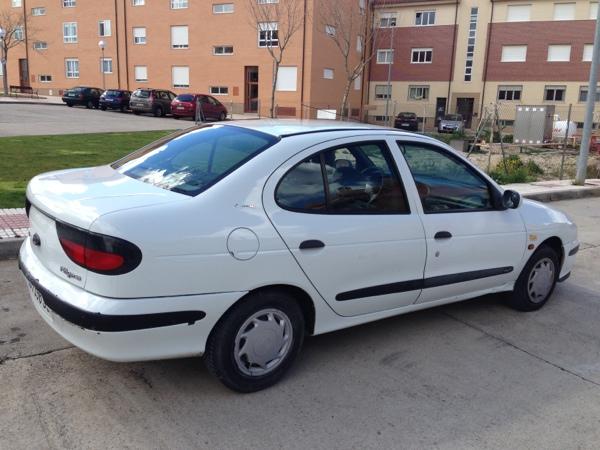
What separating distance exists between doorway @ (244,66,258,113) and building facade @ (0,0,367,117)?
0.08 m

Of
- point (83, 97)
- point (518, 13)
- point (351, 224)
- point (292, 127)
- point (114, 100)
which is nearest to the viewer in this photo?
point (351, 224)

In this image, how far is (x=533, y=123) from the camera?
864 inches

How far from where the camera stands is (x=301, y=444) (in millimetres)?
2887

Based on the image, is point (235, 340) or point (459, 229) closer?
point (235, 340)

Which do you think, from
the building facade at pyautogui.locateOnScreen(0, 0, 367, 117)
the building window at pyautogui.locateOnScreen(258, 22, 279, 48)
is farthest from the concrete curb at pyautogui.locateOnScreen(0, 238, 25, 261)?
the building window at pyautogui.locateOnScreen(258, 22, 279, 48)

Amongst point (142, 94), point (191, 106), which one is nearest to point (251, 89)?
point (142, 94)

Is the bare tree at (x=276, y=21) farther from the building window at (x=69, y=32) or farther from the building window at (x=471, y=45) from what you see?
the building window at (x=69, y=32)

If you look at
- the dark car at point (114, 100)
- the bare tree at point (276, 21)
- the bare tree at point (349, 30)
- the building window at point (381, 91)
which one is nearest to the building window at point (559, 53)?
the building window at point (381, 91)

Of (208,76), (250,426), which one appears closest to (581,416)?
(250,426)

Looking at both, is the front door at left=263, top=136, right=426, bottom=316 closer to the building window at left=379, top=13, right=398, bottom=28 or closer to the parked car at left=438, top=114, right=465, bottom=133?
the parked car at left=438, top=114, right=465, bottom=133

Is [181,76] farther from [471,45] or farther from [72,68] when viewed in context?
[471,45]

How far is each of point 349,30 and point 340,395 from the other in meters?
40.9

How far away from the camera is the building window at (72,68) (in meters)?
48.8

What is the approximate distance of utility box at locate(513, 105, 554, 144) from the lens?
21.7 metres
